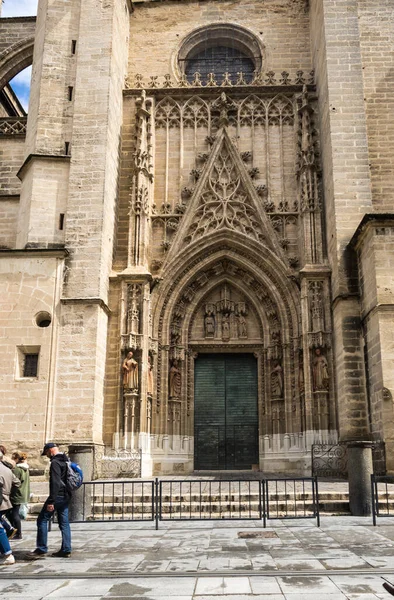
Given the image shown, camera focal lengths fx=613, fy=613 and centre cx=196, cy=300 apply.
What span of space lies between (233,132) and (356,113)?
3918 mm

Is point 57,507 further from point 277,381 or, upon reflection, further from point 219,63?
point 219,63

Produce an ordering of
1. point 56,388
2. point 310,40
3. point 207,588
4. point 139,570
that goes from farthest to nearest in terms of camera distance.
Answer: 1. point 310,40
2. point 56,388
3. point 139,570
4. point 207,588

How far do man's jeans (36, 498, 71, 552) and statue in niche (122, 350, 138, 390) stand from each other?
29.2 feet

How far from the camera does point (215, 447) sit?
1781 centimetres

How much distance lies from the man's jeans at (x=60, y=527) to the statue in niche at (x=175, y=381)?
10239mm

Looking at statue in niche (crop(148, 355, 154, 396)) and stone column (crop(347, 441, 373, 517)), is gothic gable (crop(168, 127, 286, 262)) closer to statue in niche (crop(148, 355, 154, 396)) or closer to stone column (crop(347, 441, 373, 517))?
statue in niche (crop(148, 355, 154, 396))

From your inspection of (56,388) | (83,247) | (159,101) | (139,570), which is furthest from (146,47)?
(139,570)

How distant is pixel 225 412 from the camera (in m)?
18.1

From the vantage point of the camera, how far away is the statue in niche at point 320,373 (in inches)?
639

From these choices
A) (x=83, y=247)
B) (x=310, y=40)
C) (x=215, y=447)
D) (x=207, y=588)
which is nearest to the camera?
(x=207, y=588)

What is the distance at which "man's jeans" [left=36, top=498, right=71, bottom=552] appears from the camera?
7.06 meters

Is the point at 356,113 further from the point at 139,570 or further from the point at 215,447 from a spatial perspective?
the point at 139,570

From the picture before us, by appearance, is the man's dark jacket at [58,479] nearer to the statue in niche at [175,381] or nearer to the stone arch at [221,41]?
the statue in niche at [175,381]

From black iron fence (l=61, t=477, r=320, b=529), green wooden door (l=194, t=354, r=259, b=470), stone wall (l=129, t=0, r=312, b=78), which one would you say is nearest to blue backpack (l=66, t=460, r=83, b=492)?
black iron fence (l=61, t=477, r=320, b=529)
